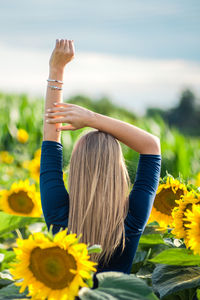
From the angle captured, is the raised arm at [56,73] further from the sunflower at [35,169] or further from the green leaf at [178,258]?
the sunflower at [35,169]

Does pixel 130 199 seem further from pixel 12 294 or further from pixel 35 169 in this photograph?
pixel 35 169

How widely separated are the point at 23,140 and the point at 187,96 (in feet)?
158

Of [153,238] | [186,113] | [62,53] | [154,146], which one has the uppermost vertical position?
[62,53]

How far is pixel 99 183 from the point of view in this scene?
1370 mm

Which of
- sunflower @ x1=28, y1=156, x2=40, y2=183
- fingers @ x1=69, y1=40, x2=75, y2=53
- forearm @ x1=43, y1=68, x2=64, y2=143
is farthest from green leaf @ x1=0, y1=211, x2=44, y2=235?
sunflower @ x1=28, y1=156, x2=40, y2=183

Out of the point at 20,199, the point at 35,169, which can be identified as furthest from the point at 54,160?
the point at 35,169

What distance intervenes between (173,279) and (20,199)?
1.19 metres

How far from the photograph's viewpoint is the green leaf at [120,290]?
1.07 metres

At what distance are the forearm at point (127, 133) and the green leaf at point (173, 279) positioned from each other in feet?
1.43

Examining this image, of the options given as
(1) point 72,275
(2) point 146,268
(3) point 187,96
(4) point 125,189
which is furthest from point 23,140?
(3) point 187,96

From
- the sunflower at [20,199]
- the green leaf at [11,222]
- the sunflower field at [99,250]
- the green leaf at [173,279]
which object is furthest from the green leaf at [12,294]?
the sunflower at [20,199]

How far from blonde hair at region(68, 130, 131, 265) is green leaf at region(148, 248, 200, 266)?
161 mm

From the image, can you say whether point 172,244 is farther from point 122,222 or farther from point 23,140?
point 23,140

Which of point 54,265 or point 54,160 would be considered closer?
point 54,265
